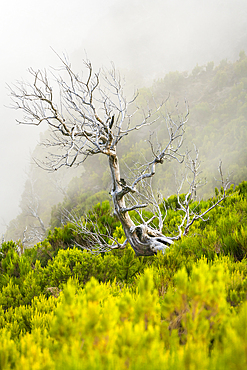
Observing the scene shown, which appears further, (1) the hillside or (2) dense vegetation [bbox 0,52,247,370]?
(1) the hillside

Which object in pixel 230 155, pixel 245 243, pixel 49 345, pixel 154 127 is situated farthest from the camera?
pixel 154 127

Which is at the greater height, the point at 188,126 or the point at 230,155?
the point at 188,126

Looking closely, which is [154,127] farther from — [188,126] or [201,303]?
[201,303]

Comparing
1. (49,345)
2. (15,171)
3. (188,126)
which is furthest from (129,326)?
(15,171)

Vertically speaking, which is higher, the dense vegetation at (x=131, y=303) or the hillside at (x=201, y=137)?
the hillside at (x=201, y=137)

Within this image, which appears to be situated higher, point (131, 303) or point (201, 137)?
point (201, 137)

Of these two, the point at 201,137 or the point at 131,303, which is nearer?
the point at 131,303

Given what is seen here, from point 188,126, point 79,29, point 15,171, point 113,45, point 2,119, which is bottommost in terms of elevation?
point 188,126

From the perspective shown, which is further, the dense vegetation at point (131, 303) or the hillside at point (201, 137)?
the hillside at point (201, 137)

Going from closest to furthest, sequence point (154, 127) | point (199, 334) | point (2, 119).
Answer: point (199, 334)
point (154, 127)
point (2, 119)

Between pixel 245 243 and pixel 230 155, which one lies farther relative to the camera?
pixel 230 155

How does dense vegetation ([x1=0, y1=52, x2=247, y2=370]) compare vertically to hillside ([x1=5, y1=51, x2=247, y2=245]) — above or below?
below

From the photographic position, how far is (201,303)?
0.74 metres

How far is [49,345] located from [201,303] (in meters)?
0.74
